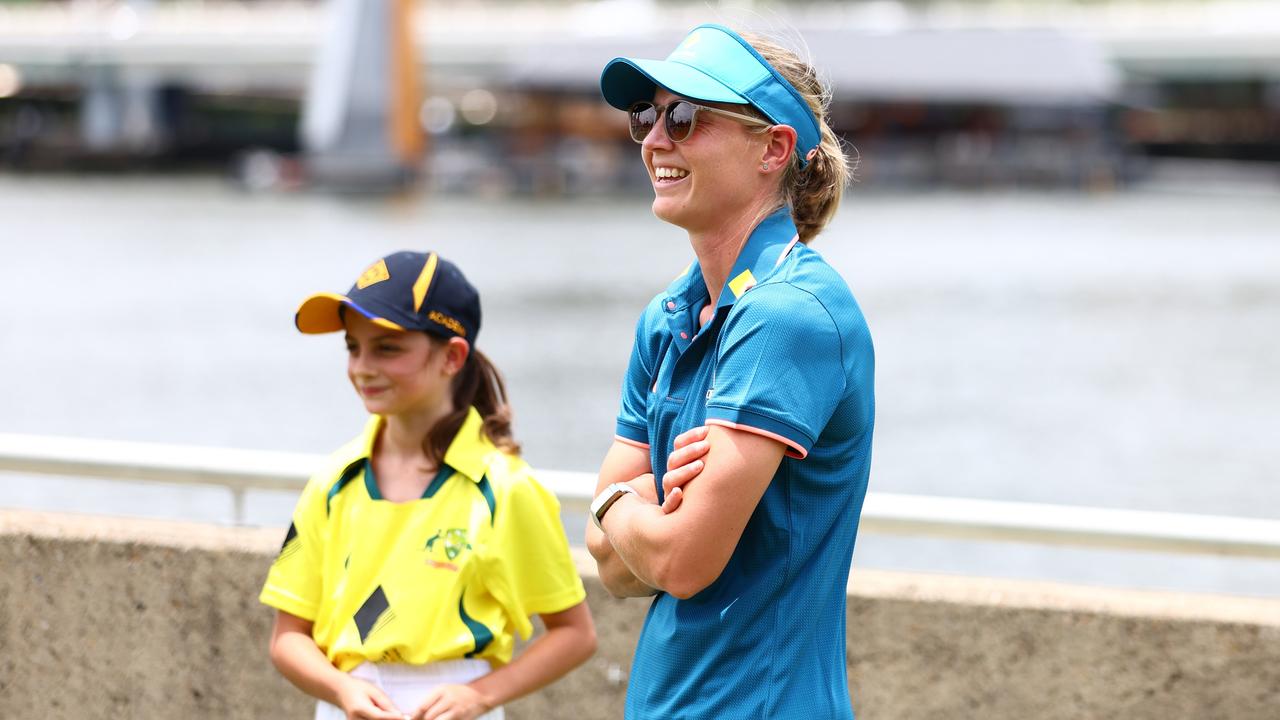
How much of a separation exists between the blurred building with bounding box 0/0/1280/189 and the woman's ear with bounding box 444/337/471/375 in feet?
189

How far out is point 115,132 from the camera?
79375 millimetres

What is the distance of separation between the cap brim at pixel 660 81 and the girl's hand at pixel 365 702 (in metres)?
1.04

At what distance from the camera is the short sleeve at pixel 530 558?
8.48 ft

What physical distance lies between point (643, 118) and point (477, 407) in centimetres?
85

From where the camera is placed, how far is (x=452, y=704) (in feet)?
8.16

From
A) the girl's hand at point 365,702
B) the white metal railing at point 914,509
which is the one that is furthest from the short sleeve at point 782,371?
the white metal railing at point 914,509

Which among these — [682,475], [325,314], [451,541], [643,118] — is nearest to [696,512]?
[682,475]

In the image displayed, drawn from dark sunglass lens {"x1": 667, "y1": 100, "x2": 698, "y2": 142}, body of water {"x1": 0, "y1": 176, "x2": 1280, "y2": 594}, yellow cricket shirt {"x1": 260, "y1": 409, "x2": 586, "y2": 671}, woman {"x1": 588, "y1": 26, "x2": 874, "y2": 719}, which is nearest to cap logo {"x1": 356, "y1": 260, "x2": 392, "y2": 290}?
yellow cricket shirt {"x1": 260, "y1": 409, "x2": 586, "y2": 671}

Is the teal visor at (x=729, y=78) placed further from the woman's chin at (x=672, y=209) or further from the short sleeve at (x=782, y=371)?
the short sleeve at (x=782, y=371)

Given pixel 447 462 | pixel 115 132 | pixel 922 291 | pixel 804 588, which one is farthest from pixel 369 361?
pixel 115 132

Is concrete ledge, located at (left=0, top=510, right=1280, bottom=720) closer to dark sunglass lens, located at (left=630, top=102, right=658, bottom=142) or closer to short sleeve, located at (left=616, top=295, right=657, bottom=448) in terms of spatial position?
short sleeve, located at (left=616, top=295, right=657, bottom=448)

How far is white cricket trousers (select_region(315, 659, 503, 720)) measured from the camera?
2531 millimetres

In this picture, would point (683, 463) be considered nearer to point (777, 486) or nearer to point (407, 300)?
point (777, 486)

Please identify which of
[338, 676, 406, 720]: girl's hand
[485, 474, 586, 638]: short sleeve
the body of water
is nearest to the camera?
[338, 676, 406, 720]: girl's hand
